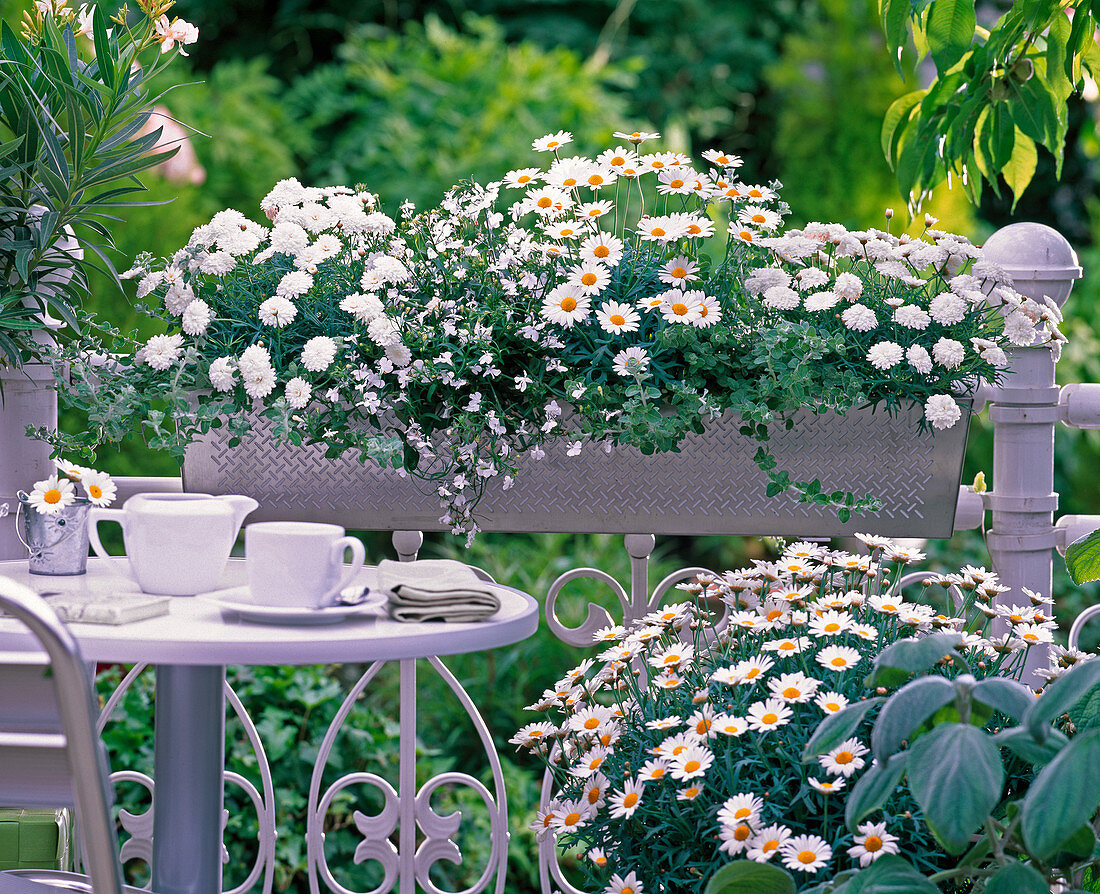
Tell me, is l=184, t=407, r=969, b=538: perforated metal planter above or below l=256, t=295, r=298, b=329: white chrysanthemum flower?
below

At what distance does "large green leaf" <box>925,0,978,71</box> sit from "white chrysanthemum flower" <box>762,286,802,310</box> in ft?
1.24

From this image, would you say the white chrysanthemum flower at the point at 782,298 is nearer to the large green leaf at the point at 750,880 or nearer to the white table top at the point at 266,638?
the white table top at the point at 266,638

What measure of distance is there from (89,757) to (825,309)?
1127 millimetres

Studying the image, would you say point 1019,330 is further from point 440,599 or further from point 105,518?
point 105,518

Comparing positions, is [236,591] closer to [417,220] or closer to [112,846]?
[112,846]

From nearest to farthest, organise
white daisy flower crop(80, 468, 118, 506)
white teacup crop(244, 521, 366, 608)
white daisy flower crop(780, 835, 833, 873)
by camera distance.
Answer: white teacup crop(244, 521, 366, 608) → white daisy flower crop(780, 835, 833, 873) → white daisy flower crop(80, 468, 118, 506)

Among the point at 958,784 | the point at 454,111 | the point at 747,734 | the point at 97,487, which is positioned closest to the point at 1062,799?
the point at 958,784

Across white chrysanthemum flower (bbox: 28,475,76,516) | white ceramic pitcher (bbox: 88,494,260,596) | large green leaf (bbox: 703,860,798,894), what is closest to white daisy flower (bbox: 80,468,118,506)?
white chrysanthemum flower (bbox: 28,475,76,516)

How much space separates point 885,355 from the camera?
60.2 inches

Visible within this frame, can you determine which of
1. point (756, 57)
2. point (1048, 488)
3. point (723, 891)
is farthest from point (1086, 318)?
point (723, 891)

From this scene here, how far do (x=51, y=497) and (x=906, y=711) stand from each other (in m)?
0.97

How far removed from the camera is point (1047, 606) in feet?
5.77

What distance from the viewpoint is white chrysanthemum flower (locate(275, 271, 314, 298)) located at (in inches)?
62.1

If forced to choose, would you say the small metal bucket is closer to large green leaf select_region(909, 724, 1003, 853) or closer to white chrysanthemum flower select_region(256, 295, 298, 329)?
white chrysanthemum flower select_region(256, 295, 298, 329)
